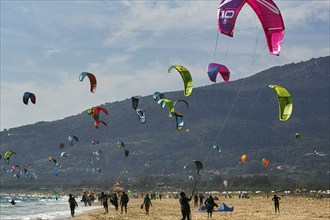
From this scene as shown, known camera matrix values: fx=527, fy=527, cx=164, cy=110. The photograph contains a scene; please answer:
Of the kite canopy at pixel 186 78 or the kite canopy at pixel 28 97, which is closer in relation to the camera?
the kite canopy at pixel 186 78

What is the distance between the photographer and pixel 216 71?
2538cm

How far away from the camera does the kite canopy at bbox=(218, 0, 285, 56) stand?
1581 cm

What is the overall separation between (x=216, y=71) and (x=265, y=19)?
945cm

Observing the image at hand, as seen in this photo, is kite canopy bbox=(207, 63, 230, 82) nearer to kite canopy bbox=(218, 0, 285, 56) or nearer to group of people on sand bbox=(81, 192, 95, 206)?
kite canopy bbox=(218, 0, 285, 56)

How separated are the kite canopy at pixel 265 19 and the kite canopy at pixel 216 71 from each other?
8481 mm

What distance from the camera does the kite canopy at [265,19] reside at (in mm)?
15812

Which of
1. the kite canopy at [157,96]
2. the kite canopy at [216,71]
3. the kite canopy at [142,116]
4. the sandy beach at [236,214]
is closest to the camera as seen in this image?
the kite canopy at [216,71]

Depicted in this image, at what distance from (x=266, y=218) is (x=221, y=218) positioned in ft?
8.25

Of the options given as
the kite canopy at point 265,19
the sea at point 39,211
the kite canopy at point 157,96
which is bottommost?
the sea at point 39,211

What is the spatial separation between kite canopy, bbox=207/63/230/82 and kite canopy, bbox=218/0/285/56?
8.48 metres

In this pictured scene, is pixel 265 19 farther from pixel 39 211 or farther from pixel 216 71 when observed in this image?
pixel 39 211

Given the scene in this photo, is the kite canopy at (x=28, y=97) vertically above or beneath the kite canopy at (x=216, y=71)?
above

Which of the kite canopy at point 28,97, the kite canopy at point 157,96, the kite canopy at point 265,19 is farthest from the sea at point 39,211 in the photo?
the kite canopy at point 265,19

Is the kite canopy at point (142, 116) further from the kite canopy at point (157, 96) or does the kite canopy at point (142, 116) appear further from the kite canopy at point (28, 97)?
the kite canopy at point (28, 97)
